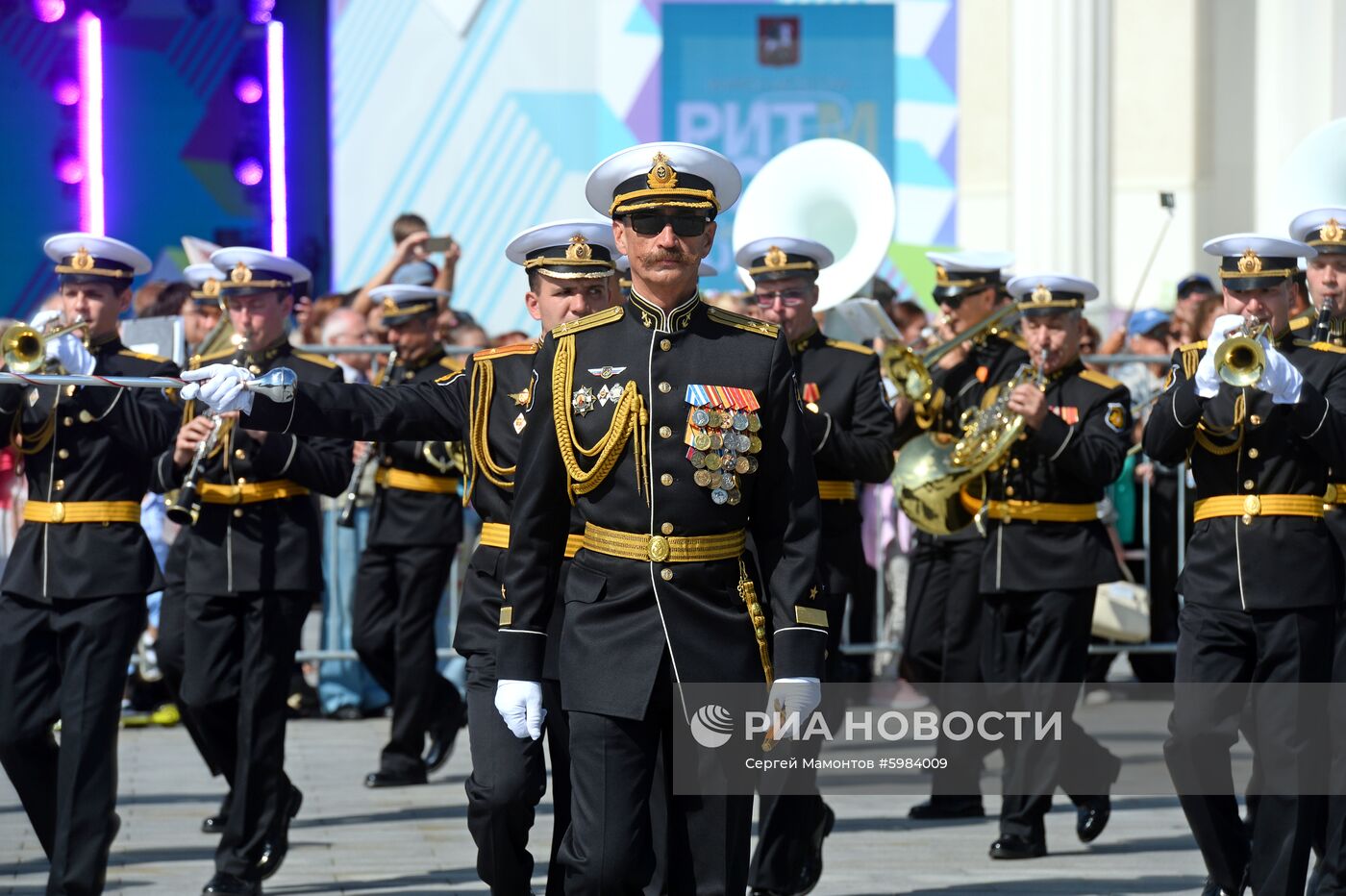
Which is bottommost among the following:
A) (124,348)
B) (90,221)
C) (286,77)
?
(124,348)

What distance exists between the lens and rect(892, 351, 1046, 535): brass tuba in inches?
347

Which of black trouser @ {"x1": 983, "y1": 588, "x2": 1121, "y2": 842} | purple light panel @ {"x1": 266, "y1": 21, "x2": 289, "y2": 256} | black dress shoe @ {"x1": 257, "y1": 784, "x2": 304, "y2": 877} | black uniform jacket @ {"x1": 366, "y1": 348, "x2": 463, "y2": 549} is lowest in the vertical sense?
black dress shoe @ {"x1": 257, "y1": 784, "x2": 304, "y2": 877}

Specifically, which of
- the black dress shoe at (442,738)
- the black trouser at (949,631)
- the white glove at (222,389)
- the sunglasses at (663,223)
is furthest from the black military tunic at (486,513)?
the black dress shoe at (442,738)

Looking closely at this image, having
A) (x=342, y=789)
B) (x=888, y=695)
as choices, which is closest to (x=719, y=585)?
(x=342, y=789)

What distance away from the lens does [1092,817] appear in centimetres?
867

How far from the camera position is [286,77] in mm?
18406

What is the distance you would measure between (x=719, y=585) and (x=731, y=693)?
0.26 m

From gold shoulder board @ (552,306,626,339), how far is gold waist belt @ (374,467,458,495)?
496 centimetres

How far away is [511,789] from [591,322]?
1.41 meters

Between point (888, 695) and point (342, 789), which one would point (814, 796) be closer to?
point (342, 789)

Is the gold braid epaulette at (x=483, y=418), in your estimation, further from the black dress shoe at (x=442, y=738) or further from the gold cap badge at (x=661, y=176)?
the black dress shoe at (x=442, y=738)

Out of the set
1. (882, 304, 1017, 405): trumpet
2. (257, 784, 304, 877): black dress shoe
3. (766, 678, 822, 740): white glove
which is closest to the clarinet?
(882, 304, 1017, 405): trumpet

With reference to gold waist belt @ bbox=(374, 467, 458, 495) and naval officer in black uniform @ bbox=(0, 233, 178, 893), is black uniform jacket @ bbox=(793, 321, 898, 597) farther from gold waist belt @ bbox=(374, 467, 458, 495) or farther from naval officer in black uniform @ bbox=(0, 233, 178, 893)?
gold waist belt @ bbox=(374, 467, 458, 495)

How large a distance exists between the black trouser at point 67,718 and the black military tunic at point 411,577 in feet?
10.0
